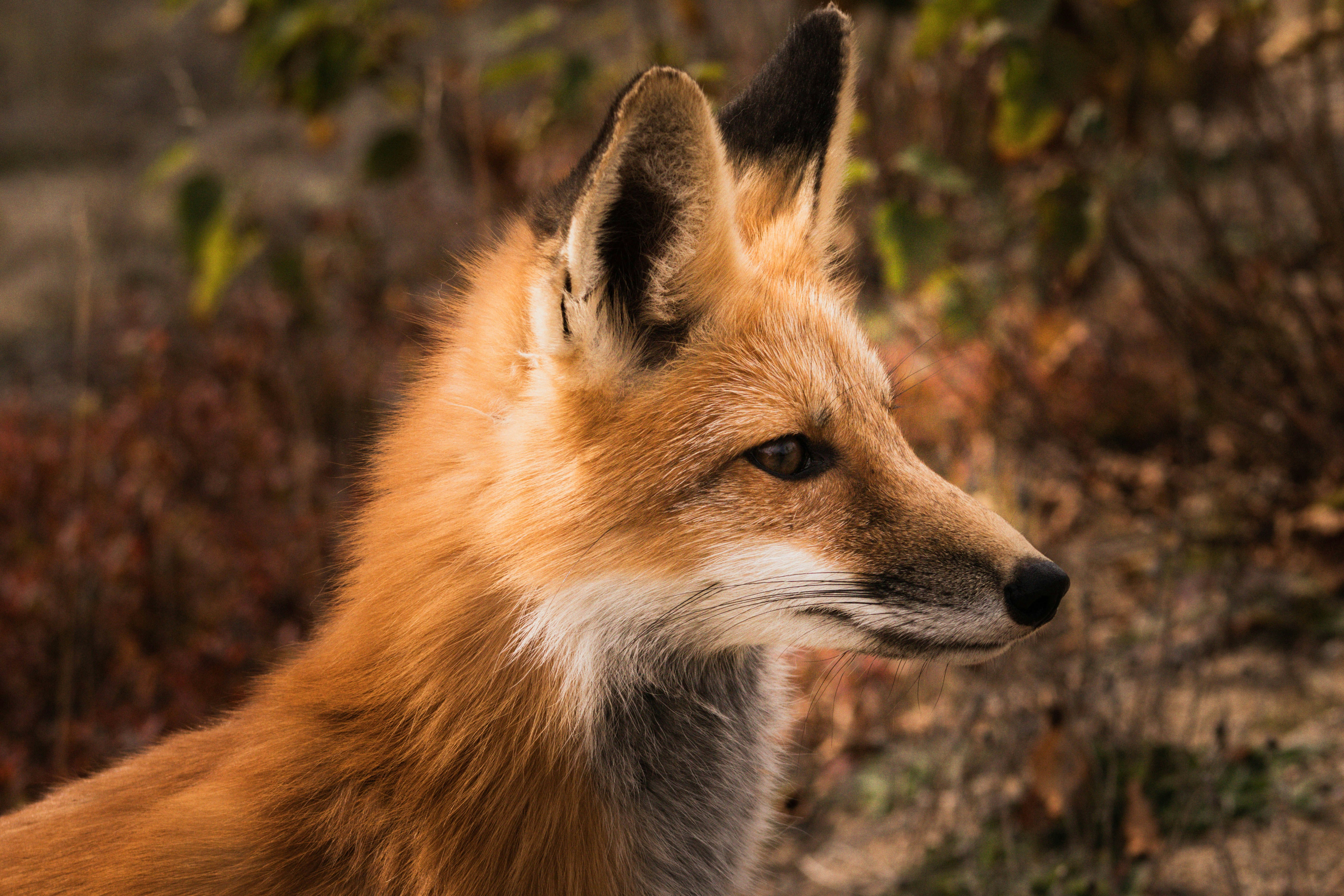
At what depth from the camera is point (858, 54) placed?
264cm

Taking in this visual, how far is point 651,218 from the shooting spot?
7.17 feet

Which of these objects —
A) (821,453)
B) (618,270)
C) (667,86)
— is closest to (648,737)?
(821,453)

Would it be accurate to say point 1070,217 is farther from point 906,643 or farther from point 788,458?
point 906,643

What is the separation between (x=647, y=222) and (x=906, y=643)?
1002mm

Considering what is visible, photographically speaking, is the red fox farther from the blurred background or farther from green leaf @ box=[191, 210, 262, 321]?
green leaf @ box=[191, 210, 262, 321]

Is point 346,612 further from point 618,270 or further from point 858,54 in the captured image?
point 858,54

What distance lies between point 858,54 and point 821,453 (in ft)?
3.57

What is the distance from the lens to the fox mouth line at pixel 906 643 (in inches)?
82.4

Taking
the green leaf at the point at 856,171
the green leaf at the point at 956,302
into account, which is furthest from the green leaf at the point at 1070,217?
→ the green leaf at the point at 856,171

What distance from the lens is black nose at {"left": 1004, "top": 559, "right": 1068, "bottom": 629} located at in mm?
2029

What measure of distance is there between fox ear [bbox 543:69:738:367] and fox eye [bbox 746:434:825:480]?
30 cm

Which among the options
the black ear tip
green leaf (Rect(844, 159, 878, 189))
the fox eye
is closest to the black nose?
the fox eye

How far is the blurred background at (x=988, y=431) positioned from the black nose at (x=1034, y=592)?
0.82 metres

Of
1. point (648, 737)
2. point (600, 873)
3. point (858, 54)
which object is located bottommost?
point (600, 873)
